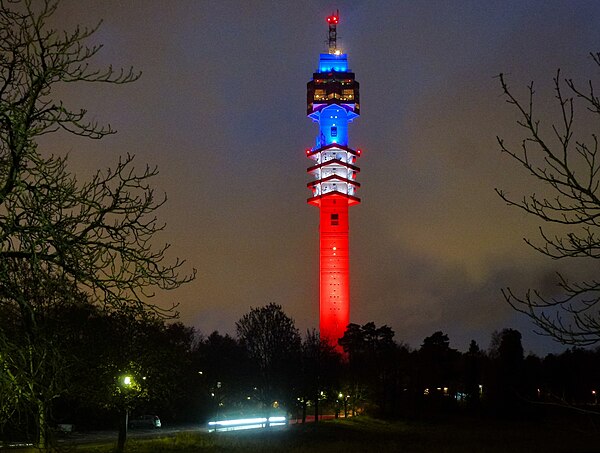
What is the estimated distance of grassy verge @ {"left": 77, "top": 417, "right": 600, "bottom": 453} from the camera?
40.5 metres

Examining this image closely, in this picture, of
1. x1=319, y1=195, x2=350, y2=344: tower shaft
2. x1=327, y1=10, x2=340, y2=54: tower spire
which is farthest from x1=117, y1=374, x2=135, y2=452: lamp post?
x1=327, y1=10, x2=340, y2=54: tower spire

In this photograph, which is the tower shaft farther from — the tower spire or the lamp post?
the lamp post

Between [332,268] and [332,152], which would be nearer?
[332,268]

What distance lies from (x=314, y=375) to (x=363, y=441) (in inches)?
733

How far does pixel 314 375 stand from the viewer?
6881 cm

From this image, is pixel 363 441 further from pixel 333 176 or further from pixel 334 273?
pixel 333 176

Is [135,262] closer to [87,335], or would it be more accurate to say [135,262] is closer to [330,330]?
[87,335]

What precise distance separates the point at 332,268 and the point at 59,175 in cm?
12077

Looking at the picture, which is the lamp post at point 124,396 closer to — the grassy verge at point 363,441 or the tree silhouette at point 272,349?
the grassy verge at point 363,441

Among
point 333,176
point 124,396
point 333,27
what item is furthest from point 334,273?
point 124,396

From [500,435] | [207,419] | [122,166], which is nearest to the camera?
[122,166]

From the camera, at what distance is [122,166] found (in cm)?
1057

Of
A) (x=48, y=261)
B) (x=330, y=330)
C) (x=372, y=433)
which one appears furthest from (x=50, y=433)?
(x=330, y=330)

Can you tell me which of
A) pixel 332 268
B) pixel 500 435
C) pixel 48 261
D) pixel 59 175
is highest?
A: pixel 332 268
